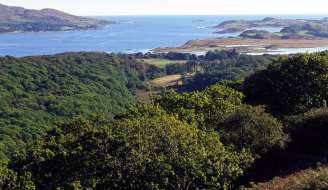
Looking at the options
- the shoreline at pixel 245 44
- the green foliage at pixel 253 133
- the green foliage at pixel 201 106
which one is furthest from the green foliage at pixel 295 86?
the shoreline at pixel 245 44

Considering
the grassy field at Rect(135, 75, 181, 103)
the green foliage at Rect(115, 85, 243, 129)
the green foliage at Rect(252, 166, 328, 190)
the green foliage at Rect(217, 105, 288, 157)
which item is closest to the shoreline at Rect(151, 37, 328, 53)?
the grassy field at Rect(135, 75, 181, 103)

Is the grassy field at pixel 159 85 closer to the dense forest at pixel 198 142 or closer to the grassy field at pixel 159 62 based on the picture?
the grassy field at pixel 159 62

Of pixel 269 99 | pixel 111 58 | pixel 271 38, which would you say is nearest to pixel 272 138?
pixel 269 99

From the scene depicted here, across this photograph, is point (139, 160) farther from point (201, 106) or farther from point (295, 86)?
point (295, 86)

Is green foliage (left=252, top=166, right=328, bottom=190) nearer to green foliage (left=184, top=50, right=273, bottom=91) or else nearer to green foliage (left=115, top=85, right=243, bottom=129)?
green foliage (left=115, top=85, right=243, bottom=129)

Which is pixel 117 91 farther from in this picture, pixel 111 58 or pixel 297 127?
pixel 297 127

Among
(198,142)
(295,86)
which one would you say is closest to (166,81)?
(295,86)
